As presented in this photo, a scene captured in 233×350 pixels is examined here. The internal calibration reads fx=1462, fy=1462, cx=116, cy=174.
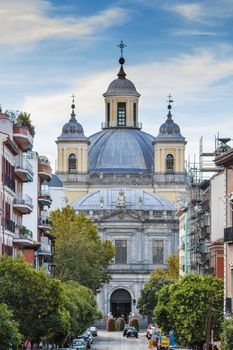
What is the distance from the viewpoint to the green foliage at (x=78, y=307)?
9888cm

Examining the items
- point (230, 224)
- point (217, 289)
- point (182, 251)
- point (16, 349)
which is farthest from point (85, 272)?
point (16, 349)

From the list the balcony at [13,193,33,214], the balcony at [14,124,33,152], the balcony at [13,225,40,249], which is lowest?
the balcony at [13,225,40,249]

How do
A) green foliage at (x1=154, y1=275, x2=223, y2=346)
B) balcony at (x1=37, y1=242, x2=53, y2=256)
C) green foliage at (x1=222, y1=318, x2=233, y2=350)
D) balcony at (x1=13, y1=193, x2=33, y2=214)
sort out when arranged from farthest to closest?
1. balcony at (x1=37, y1=242, x2=53, y2=256)
2. balcony at (x1=13, y1=193, x2=33, y2=214)
3. green foliage at (x1=154, y1=275, x2=223, y2=346)
4. green foliage at (x1=222, y1=318, x2=233, y2=350)

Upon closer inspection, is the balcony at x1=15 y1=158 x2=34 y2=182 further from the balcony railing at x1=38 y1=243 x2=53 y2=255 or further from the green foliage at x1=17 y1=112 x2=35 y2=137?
the balcony railing at x1=38 y1=243 x2=53 y2=255

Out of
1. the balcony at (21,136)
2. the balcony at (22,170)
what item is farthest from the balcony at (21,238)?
the balcony at (21,136)

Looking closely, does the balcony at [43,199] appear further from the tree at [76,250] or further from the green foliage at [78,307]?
the tree at [76,250]

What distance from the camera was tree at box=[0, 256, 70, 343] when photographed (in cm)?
7362

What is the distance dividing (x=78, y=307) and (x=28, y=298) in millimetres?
33660

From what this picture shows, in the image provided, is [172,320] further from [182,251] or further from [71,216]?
[182,251]

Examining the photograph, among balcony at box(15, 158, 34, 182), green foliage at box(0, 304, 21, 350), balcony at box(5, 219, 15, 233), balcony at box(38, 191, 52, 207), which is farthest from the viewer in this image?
balcony at box(38, 191, 52, 207)

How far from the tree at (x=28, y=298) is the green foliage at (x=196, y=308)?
1361 centimetres

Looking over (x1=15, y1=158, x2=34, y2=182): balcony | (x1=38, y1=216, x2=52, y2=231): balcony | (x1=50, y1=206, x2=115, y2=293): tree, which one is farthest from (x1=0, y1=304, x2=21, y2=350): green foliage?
(x1=50, y1=206, x2=115, y2=293): tree

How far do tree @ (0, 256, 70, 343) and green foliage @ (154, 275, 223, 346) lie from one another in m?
13.6

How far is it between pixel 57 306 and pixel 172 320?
57.4 feet
